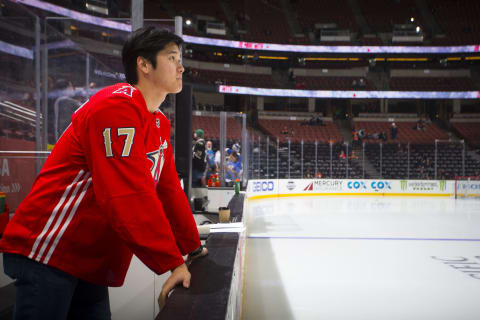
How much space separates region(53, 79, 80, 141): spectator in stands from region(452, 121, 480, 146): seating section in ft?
74.5

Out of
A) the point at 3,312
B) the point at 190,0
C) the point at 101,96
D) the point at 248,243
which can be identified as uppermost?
the point at 190,0

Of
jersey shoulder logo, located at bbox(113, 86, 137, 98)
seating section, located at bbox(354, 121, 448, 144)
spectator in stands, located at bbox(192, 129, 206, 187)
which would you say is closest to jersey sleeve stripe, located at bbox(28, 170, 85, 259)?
jersey shoulder logo, located at bbox(113, 86, 137, 98)

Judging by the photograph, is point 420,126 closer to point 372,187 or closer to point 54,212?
point 372,187

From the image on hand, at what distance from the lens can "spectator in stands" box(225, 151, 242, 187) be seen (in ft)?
22.8

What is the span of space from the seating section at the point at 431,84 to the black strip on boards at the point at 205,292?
82.1ft

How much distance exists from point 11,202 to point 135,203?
1723mm

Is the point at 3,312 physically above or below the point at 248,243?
above

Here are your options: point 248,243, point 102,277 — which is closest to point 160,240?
point 102,277

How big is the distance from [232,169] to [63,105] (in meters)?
4.82

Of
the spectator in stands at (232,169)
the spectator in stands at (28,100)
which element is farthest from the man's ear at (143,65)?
the spectator in stands at (232,169)

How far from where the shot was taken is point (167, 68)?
1.09 m

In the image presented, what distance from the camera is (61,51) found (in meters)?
2.57

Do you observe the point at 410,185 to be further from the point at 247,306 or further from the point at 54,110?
the point at 54,110

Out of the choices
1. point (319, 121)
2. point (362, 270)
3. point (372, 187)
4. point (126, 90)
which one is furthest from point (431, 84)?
Answer: point (126, 90)
